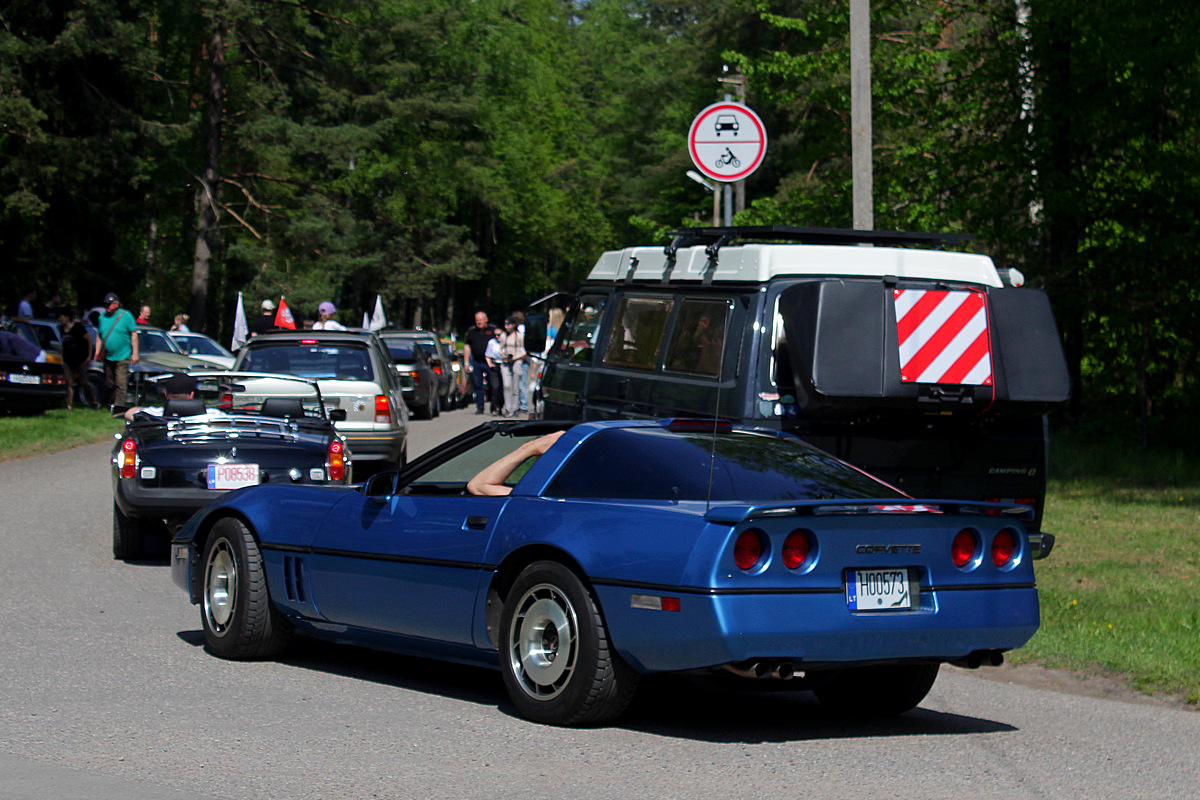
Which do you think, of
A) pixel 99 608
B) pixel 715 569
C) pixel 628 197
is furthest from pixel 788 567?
pixel 628 197

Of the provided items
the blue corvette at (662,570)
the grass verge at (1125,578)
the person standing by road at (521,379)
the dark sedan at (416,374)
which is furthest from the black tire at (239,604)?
the person standing by road at (521,379)

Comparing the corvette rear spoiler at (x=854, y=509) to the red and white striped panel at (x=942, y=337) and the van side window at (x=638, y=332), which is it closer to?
the red and white striped panel at (x=942, y=337)

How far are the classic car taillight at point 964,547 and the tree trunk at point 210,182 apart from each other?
133ft

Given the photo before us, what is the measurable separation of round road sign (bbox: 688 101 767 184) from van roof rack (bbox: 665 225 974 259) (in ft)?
12.2

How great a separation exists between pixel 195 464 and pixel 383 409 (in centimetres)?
573

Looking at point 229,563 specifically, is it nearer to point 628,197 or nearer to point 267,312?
point 267,312

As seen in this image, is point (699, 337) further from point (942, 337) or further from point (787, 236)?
point (942, 337)

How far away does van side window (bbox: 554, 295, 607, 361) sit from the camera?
37.5ft

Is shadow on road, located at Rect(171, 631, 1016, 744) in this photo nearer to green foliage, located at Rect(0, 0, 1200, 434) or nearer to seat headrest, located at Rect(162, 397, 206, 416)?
seat headrest, located at Rect(162, 397, 206, 416)

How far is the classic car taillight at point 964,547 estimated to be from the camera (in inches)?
241

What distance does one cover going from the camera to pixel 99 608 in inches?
361

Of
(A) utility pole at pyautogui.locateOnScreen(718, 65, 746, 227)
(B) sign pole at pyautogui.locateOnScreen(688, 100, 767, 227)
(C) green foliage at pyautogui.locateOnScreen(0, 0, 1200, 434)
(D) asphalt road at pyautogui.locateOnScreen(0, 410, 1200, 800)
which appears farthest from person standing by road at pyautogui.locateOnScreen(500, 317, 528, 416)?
(D) asphalt road at pyautogui.locateOnScreen(0, 410, 1200, 800)

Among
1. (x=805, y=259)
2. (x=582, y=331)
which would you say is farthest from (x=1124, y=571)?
(x=582, y=331)

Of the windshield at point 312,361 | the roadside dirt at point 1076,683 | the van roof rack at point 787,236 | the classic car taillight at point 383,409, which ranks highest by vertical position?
the van roof rack at point 787,236
